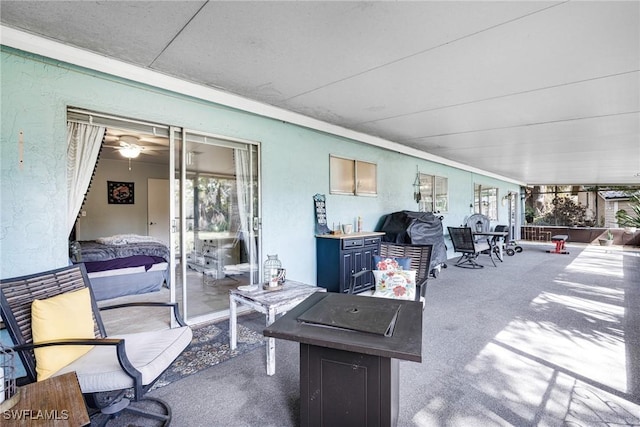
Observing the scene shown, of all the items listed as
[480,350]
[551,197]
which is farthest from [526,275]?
[551,197]

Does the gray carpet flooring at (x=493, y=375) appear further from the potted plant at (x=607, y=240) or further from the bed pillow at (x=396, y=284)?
the potted plant at (x=607, y=240)

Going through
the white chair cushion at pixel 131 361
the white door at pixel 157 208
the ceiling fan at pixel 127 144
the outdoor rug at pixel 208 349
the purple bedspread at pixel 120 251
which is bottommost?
the outdoor rug at pixel 208 349

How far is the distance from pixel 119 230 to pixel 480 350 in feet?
25.6

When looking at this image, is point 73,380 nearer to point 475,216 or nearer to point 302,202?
point 302,202

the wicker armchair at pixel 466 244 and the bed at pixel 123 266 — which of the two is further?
the wicker armchair at pixel 466 244

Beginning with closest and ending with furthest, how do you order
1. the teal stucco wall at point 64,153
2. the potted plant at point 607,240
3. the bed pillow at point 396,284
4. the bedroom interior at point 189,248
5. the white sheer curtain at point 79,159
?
1. the teal stucco wall at point 64,153
2. the white sheer curtain at point 79,159
3. the bed pillow at point 396,284
4. the bedroom interior at point 189,248
5. the potted plant at point 607,240

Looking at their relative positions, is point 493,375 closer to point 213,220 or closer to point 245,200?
point 245,200

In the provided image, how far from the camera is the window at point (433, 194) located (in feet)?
24.6

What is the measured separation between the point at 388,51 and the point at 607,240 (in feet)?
45.6

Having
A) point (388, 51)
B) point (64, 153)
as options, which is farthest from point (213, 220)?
point (388, 51)

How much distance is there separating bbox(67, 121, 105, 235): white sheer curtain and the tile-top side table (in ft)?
5.08

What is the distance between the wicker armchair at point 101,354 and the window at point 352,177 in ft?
11.3

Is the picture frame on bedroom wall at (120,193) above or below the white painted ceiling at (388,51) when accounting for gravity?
below

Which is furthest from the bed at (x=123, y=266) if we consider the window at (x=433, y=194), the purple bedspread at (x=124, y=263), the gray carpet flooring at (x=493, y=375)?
the window at (x=433, y=194)
